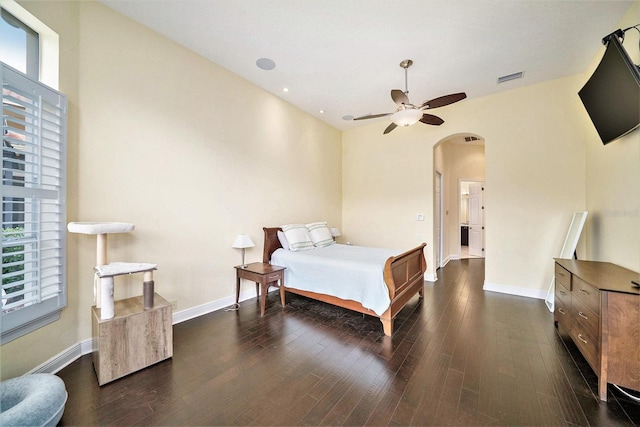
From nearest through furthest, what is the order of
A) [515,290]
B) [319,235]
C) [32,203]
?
[32,203] → [515,290] → [319,235]

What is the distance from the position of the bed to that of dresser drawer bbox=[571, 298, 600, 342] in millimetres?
1491

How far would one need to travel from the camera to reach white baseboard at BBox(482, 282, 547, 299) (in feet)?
12.1

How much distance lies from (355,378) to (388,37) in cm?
349

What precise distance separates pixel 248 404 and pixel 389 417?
95 centimetres

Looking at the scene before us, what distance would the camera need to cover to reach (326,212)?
5477 mm

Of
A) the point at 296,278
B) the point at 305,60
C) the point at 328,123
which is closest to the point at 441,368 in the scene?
the point at 296,278

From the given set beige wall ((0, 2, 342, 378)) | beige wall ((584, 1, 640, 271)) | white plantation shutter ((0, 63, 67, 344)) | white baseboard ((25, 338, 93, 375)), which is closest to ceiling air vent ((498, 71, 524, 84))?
beige wall ((584, 1, 640, 271))

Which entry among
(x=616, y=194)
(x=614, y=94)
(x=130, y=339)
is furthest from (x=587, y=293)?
(x=130, y=339)

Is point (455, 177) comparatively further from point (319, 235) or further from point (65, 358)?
point (65, 358)

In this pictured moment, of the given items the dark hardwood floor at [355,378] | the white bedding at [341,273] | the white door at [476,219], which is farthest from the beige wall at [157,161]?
the white door at [476,219]

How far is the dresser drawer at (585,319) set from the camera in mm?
1746

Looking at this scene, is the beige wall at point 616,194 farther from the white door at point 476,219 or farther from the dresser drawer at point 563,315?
the white door at point 476,219

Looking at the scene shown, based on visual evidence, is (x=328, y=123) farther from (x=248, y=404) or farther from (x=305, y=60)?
(x=248, y=404)

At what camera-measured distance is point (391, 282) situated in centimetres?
258
